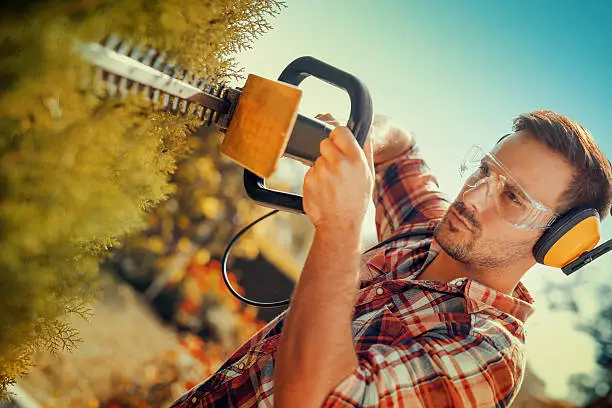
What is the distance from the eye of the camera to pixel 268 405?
4.85 feet

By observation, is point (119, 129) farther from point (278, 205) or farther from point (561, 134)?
point (561, 134)

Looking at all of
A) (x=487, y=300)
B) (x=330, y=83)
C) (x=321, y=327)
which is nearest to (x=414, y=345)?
(x=321, y=327)

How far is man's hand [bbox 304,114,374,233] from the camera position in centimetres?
105

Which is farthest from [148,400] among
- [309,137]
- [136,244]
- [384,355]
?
[309,137]

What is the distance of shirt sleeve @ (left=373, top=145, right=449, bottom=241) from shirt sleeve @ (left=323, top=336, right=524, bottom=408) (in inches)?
37.9

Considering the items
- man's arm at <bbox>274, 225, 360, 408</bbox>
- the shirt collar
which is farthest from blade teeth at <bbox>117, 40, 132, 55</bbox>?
the shirt collar

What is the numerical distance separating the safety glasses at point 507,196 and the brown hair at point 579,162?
9 cm

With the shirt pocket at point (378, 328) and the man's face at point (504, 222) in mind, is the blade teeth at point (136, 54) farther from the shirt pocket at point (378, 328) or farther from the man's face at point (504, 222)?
the man's face at point (504, 222)

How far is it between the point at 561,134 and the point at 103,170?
196cm

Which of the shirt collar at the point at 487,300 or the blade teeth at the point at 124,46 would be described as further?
the shirt collar at the point at 487,300

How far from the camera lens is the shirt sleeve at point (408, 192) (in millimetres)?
2295

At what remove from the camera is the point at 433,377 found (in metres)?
1.30

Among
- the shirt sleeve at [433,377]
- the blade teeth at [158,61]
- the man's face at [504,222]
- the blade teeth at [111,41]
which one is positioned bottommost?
the shirt sleeve at [433,377]

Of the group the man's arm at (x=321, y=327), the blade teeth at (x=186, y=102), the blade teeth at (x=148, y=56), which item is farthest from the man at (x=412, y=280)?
the blade teeth at (x=148, y=56)
